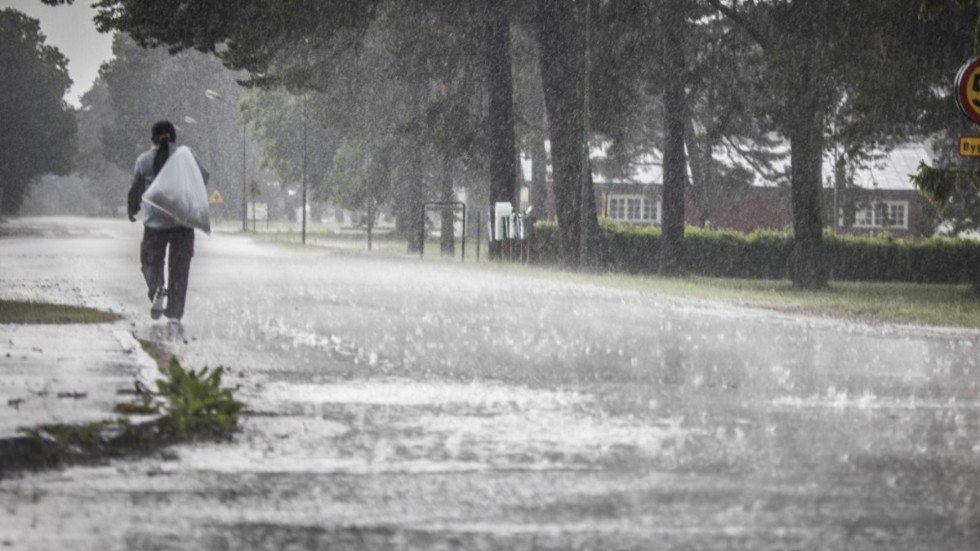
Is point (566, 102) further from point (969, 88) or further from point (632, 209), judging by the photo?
point (632, 209)

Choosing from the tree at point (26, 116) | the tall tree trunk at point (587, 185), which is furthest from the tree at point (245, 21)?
the tree at point (26, 116)

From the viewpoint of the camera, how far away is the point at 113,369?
12.0m

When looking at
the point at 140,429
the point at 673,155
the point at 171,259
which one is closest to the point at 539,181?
the point at 673,155

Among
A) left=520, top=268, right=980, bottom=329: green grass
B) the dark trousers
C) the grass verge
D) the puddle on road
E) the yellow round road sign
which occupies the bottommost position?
left=520, top=268, right=980, bottom=329: green grass

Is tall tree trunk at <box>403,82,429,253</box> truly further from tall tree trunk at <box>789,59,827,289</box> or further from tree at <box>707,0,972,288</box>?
tree at <box>707,0,972,288</box>

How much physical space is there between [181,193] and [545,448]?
7874 mm

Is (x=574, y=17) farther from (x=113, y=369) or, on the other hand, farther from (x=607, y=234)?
(x=113, y=369)

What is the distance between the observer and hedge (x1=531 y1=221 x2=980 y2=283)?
151 feet

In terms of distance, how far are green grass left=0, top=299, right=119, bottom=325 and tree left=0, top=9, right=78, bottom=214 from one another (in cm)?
9160

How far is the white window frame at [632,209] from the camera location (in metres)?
87.9

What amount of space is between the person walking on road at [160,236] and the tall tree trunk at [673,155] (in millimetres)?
27524

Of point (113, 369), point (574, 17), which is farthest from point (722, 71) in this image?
point (113, 369)

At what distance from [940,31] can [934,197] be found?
7094 millimetres

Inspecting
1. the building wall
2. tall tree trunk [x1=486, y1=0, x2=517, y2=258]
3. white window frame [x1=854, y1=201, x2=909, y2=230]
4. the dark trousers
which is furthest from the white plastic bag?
white window frame [x1=854, y1=201, x2=909, y2=230]
